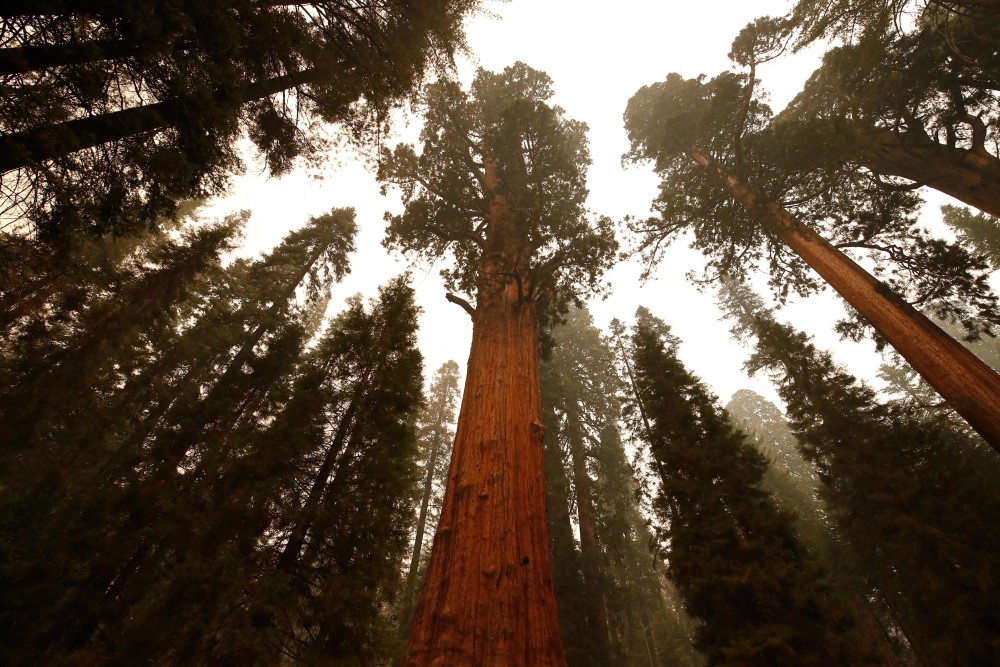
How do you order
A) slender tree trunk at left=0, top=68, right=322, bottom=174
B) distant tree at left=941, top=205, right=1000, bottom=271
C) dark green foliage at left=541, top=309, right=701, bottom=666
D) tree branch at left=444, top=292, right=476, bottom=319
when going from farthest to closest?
distant tree at left=941, top=205, right=1000, bottom=271 < dark green foliage at left=541, top=309, right=701, bottom=666 < tree branch at left=444, top=292, right=476, bottom=319 < slender tree trunk at left=0, top=68, right=322, bottom=174

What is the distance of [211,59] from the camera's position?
13.8 feet

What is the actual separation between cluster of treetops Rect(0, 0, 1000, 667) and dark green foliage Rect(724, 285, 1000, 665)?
0.26 ft

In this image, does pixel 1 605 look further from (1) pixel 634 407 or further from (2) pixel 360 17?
(1) pixel 634 407

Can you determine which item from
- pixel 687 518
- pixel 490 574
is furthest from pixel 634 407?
pixel 490 574

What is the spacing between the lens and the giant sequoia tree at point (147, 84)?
336 centimetres

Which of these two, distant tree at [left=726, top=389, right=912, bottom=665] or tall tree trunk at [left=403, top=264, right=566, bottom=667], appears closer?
tall tree trunk at [left=403, top=264, right=566, bottom=667]

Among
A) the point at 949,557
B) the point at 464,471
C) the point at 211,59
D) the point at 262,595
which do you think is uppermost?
the point at 211,59

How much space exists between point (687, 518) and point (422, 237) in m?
9.05

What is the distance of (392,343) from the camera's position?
9.34 meters

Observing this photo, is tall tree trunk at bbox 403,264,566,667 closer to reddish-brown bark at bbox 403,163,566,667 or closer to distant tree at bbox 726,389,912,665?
reddish-brown bark at bbox 403,163,566,667

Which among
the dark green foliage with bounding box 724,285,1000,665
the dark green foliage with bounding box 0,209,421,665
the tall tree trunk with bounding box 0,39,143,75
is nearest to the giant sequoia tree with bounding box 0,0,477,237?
the tall tree trunk with bounding box 0,39,143,75

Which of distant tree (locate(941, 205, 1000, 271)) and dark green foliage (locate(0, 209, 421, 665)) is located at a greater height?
distant tree (locate(941, 205, 1000, 271))

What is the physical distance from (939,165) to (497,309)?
12918mm

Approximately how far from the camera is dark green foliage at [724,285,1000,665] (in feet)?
27.1
